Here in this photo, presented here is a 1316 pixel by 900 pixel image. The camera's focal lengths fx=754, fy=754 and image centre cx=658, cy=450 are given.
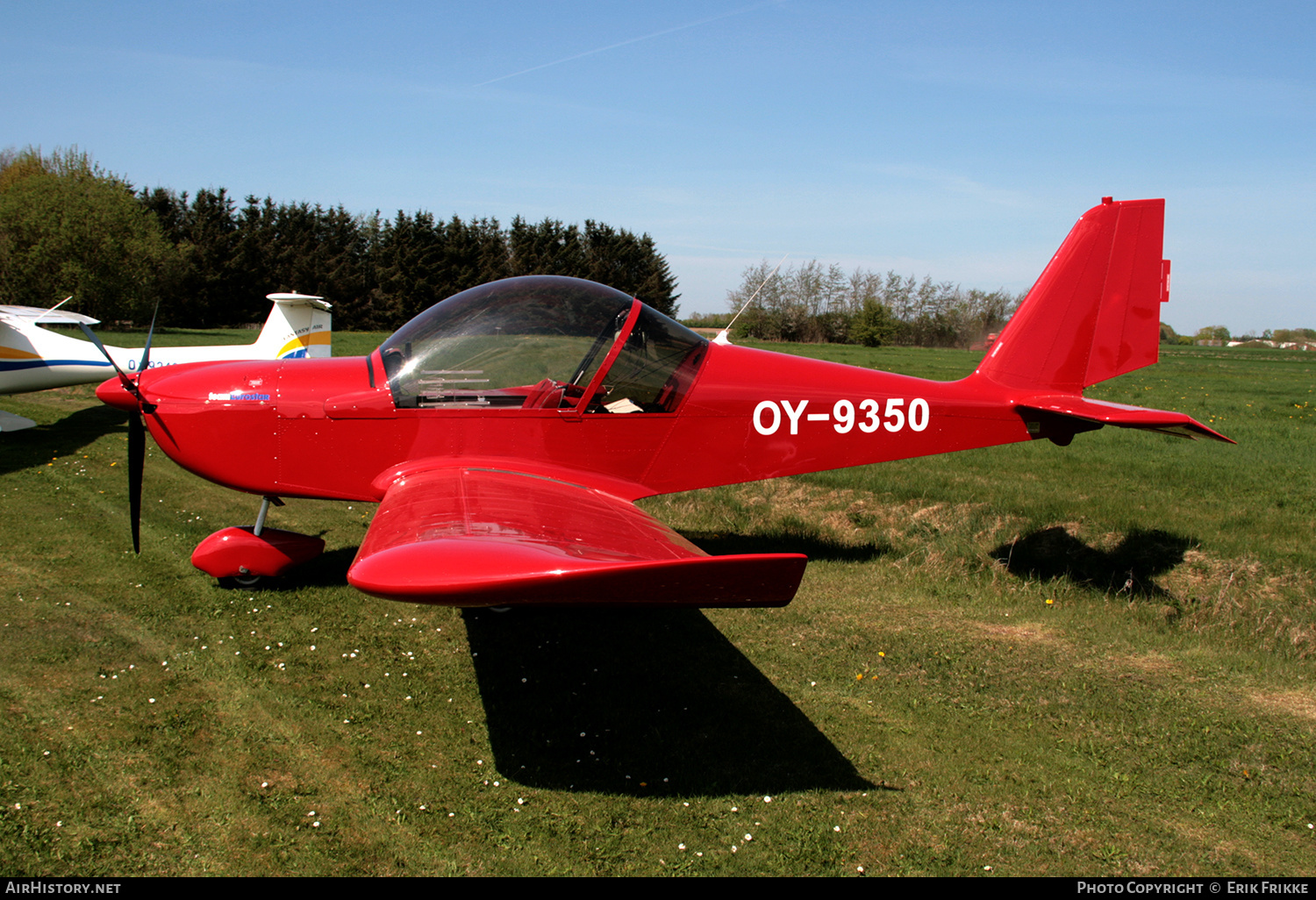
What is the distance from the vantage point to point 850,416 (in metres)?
5.45

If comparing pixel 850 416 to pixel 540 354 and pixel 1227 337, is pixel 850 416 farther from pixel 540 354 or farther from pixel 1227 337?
pixel 1227 337

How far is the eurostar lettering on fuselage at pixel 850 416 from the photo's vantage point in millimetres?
5285

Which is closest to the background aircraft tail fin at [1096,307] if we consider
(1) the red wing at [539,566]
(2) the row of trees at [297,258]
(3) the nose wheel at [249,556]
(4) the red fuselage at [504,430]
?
(4) the red fuselage at [504,430]

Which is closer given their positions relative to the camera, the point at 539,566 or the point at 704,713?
the point at 539,566

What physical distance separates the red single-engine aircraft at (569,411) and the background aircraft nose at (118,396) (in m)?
0.02

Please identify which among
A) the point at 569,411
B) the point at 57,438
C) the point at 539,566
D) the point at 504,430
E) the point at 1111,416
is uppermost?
the point at 1111,416

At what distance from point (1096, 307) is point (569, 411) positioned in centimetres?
423

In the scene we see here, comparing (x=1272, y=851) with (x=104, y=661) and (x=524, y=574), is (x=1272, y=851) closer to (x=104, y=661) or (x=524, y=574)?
(x=524, y=574)

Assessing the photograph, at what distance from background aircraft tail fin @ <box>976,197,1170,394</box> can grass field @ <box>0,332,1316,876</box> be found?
5.56ft

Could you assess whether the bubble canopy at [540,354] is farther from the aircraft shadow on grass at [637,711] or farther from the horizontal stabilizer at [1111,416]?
the horizontal stabilizer at [1111,416]

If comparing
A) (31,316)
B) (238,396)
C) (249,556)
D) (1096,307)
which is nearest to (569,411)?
(238,396)

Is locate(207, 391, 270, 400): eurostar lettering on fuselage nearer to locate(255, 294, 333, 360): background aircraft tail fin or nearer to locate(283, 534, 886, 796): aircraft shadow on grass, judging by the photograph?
locate(283, 534, 886, 796): aircraft shadow on grass

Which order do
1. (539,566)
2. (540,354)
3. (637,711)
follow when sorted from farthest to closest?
(540,354)
(637,711)
(539,566)
